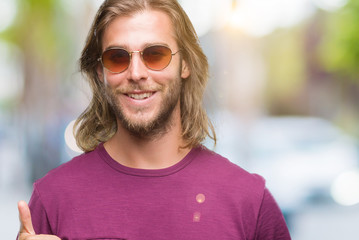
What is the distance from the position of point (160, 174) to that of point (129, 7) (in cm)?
88

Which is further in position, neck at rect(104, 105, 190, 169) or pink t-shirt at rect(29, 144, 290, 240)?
neck at rect(104, 105, 190, 169)

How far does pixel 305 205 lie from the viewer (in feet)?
40.0

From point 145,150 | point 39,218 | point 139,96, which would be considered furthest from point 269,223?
point 39,218

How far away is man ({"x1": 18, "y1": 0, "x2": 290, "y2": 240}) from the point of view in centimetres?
238

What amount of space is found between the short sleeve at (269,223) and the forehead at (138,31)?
968 mm

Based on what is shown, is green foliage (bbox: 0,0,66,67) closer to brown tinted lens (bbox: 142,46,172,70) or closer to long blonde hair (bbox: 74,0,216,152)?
long blonde hair (bbox: 74,0,216,152)

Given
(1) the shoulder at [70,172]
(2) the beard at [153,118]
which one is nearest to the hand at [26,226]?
(1) the shoulder at [70,172]

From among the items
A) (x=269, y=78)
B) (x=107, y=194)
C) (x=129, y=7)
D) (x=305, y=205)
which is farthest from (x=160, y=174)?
(x=269, y=78)

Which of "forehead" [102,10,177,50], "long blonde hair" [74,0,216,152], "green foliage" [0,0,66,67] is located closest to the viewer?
"forehead" [102,10,177,50]

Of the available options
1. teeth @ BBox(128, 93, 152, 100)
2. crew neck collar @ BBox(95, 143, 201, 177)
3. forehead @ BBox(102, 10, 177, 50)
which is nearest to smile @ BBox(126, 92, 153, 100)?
teeth @ BBox(128, 93, 152, 100)

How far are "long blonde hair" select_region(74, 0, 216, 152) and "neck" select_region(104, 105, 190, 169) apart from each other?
0.11 m

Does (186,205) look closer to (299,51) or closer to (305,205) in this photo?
(305,205)

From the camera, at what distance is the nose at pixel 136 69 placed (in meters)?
2.40

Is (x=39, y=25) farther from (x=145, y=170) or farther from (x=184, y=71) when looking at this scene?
(x=145, y=170)
